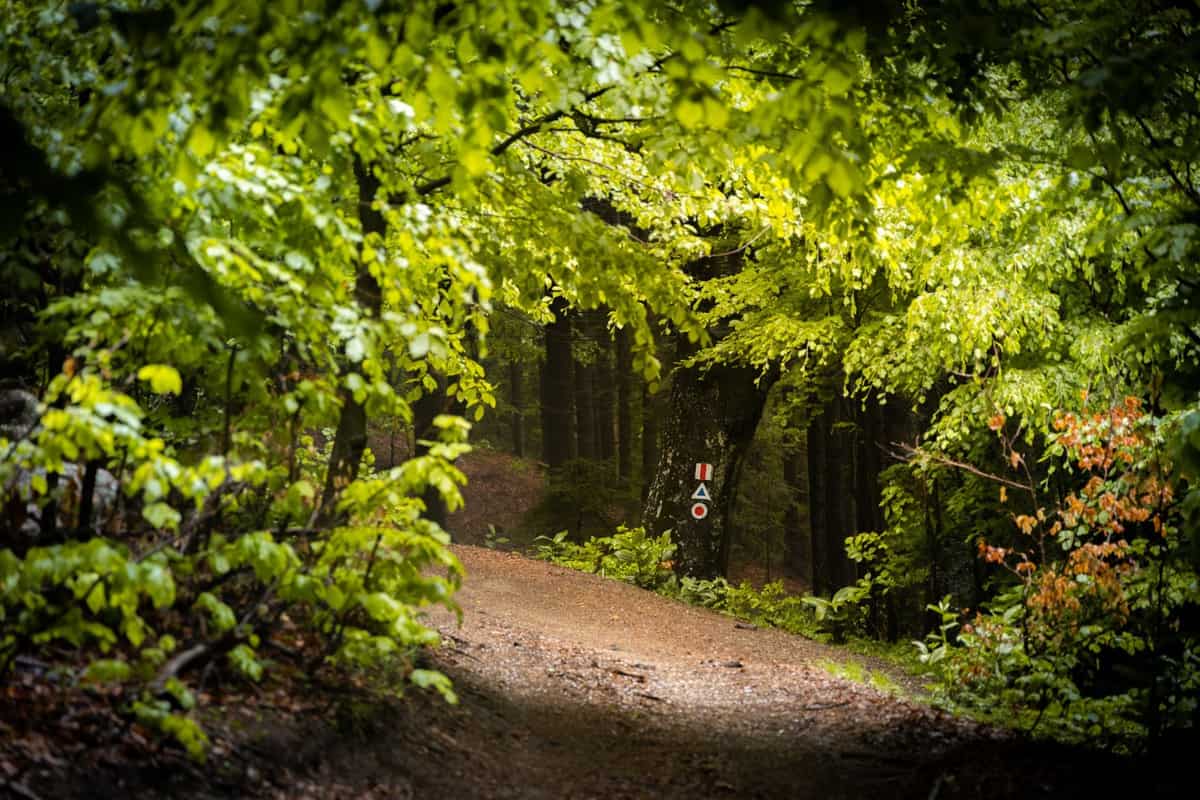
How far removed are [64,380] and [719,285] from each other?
10.4 m

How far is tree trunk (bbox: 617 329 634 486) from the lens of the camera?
2511cm

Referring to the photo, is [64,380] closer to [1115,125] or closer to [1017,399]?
[1115,125]

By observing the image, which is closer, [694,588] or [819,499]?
[694,588]

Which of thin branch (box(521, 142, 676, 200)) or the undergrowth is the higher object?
thin branch (box(521, 142, 676, 200))

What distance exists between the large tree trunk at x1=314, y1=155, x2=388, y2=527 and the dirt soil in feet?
3.36

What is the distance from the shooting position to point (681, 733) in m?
6.02

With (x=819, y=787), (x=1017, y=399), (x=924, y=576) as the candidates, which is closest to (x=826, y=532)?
(x=924, y=576)

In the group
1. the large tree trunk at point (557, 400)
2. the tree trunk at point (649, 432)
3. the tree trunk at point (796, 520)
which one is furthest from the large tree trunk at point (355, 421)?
the tree trunk at point (796, 520)

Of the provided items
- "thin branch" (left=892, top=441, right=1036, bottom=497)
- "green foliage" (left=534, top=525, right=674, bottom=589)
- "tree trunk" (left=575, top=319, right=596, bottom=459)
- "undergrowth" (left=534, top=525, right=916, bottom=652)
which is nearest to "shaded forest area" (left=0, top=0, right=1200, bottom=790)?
"thin branch" (left=892, top=441, right=1036, bottom=497)

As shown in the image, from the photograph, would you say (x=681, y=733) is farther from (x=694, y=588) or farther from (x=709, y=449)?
(x=709, y=449)

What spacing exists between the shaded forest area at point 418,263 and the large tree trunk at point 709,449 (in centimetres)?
436

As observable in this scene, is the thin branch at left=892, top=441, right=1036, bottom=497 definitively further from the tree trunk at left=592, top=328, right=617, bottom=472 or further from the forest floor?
the tree trunk at left=592, top=328, right=617, bottom=472

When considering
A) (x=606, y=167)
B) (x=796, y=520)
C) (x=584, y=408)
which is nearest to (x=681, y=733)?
(x=606, y=167)

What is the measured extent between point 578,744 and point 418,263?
3.07 metres
